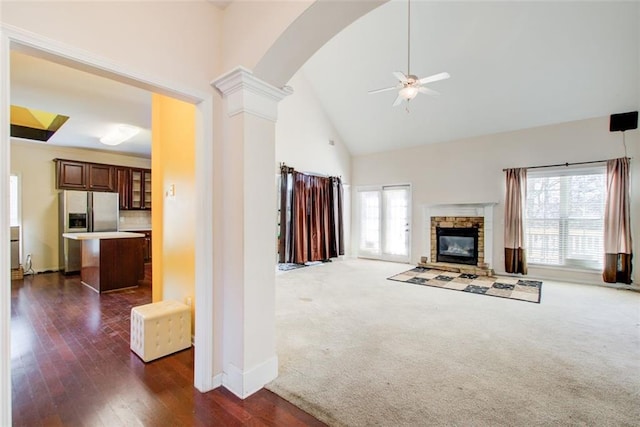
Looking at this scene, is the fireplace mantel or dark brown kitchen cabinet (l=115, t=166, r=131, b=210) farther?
dark brown kitchen cabinet (l=115, t=166, r=131, b=210)

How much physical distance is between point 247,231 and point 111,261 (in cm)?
387

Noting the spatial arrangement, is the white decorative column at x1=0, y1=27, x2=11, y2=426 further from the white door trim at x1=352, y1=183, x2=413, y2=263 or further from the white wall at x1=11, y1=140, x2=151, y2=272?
the white door trim at x1=352, y1=183, x2=413, y2=263

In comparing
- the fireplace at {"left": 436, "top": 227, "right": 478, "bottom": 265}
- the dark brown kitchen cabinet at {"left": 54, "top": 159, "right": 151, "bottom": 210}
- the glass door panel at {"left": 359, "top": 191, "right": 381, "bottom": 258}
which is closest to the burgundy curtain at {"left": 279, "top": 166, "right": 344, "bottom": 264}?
the glass door panel at {"left": 359, "top": 191, "right": 381, "bottom": 258}

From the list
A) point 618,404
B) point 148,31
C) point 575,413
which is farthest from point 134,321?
point 618,404

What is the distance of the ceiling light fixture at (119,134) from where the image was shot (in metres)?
4.92

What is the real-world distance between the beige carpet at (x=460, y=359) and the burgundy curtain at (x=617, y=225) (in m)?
0.47

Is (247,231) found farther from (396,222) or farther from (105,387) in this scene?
(396,222)

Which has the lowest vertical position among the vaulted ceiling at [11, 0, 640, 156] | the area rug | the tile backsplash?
the area rug

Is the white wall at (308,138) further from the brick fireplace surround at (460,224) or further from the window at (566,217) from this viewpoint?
the window at (566,217)

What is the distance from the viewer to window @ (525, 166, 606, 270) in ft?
16.3

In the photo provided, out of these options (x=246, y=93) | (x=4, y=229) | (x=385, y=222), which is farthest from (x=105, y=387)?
A: (x=385, y=222)

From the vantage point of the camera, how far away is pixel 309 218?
6.80m

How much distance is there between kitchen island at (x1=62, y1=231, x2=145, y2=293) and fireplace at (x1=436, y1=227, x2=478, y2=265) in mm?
5965

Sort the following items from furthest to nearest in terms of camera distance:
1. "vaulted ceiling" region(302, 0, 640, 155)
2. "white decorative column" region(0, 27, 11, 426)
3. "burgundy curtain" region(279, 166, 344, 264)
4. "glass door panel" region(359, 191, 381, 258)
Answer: "glass door panel" region(359, 191, 381, 258) → "burgundy curtain" region(279, 166, 344, 264) → "vaulted ceiling" region(302, 0, 640, 155) → "white decorative column" region(0, 27, 11, 426)
